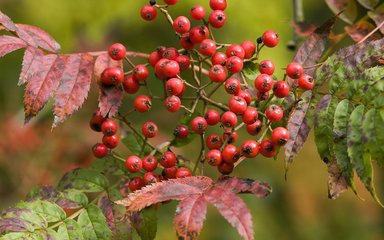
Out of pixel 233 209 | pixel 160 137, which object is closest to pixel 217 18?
pixel 233 209

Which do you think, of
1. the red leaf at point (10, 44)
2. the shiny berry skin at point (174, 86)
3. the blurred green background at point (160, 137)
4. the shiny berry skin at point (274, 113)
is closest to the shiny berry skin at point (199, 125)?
the shiny berry skin at point (174, 86)

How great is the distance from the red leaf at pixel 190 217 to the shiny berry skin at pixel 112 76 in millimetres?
547

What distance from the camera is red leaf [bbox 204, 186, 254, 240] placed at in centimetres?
170

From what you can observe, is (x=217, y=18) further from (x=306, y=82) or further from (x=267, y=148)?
(x=267, y=148)

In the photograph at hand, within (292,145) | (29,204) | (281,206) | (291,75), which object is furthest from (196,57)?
(281,206)

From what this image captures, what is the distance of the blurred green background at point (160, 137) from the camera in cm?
450

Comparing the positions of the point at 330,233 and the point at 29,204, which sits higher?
the point at 330,233

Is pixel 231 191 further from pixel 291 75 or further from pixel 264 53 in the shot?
pixel 264 53

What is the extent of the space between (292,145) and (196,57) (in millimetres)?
565

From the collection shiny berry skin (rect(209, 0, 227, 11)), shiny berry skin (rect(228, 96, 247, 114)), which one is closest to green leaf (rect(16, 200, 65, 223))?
shiny berry skin (rect(228, 96, 247, 114))

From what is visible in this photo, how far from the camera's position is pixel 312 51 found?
226 cm

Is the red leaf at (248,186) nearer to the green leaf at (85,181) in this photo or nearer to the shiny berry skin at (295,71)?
the shiny berry skin at (295,71)

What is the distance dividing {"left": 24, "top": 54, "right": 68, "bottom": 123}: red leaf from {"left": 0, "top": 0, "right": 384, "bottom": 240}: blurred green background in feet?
5.57

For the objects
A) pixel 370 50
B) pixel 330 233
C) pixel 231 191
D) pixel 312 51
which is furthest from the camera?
pixel 330 233
